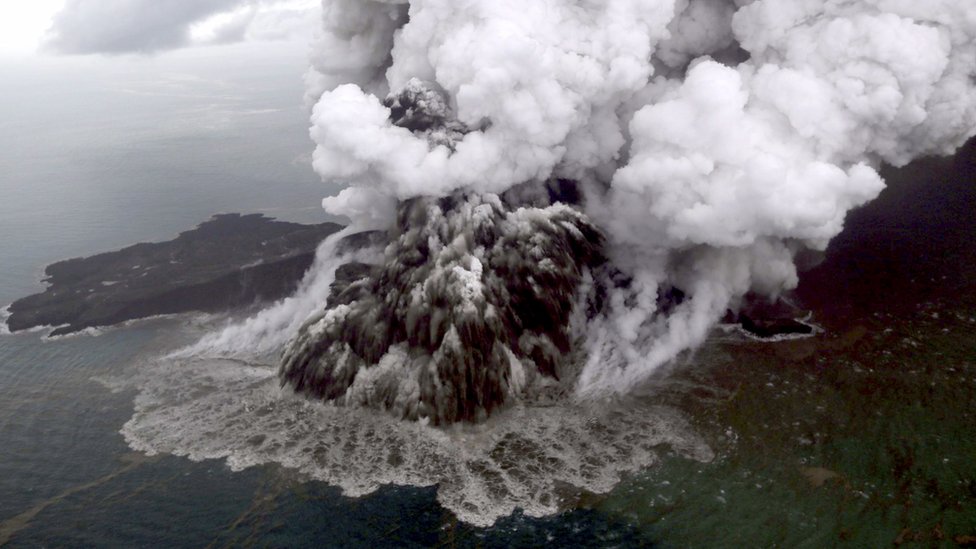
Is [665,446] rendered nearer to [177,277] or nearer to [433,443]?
[433,443]

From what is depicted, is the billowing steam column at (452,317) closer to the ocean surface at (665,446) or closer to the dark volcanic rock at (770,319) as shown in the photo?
the ocean surface at (665,446)

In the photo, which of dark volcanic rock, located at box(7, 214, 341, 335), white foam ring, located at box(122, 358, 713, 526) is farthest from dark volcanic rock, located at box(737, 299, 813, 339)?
dark volcanic rock, located at box(7, 214, 341, 335)

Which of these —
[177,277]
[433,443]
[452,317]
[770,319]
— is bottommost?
[433,443]

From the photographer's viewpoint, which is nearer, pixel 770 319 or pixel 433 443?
pixel 433 443

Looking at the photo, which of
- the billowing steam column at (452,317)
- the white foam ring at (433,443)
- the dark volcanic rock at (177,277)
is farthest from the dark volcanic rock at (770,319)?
the dark volcanic rock at (177,277)

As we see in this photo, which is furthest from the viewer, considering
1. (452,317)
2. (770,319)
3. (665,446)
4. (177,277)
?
(177,277)

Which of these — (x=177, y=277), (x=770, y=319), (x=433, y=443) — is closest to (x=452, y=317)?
(x=433, y=443)

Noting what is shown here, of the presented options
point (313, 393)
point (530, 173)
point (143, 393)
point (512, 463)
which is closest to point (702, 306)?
point (530, 173)
